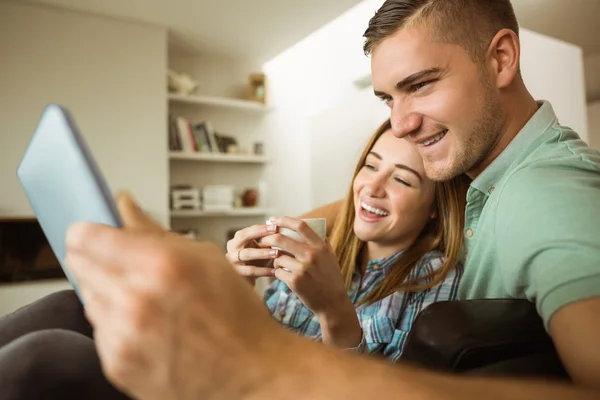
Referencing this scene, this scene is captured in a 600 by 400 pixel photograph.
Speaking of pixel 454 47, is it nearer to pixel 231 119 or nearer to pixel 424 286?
pixel 424 286

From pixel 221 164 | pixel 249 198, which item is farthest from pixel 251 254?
pixel 221 164

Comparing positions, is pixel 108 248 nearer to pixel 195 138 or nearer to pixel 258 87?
pixel 195 138

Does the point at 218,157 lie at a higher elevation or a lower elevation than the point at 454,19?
lower

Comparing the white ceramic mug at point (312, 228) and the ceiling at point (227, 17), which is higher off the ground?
the ceiling at point (227, 17)

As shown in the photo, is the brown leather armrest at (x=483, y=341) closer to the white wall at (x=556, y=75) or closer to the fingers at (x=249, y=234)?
the fingers at (x=249, y=234)

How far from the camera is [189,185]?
395 centimetres

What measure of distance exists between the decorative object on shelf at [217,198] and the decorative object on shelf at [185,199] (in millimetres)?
81

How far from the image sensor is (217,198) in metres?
3.88

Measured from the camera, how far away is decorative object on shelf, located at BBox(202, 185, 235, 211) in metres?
3.85

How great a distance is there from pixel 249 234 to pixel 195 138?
3.08 meters

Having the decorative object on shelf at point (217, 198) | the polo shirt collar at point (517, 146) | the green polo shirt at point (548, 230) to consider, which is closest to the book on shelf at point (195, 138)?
the decorative object on shelf at point (217, 198)

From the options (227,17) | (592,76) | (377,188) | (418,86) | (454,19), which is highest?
(227,17)

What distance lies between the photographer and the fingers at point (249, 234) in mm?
926

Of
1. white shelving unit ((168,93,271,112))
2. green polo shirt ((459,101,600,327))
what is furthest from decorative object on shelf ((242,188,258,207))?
green polo shirt ((459,101,600,327))
